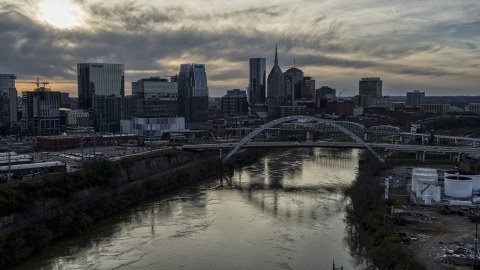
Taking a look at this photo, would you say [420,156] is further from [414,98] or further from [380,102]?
[414,98]

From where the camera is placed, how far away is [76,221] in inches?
508

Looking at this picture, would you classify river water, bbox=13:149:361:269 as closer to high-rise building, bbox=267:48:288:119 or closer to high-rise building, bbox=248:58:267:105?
high-rise building, bbox=267:48:288:119

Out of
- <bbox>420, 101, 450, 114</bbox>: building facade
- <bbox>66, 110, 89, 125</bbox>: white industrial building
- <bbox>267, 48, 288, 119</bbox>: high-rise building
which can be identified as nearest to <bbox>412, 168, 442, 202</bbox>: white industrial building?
<bbox>66, 110, 89, 125</bbox>: white industrial building

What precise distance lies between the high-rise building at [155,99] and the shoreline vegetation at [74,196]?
13.1 meters

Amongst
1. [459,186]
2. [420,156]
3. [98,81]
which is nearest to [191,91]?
[98,81]

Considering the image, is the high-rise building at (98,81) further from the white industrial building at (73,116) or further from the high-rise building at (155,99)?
the high-rise building at (155,99)

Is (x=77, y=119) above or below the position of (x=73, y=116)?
below

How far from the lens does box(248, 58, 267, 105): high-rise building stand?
86.3 meters

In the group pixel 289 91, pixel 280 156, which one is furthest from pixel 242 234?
pixel 289 91

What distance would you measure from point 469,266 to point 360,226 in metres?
3.35

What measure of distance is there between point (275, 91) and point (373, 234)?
60.1 metres

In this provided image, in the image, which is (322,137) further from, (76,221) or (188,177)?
(76,221)

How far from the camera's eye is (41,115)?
32969 millimetres

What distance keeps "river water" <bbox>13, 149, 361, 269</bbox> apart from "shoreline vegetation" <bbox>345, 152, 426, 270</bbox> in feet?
1.07
